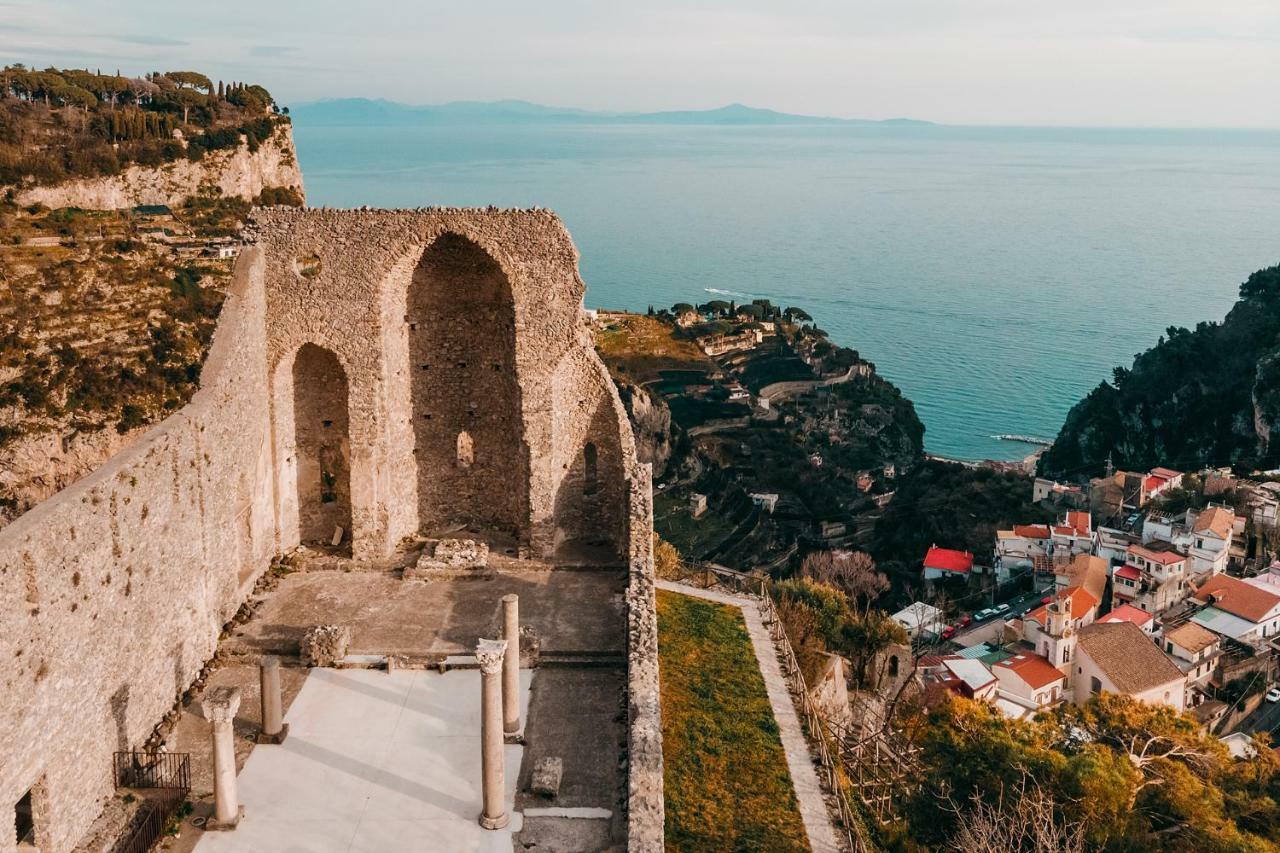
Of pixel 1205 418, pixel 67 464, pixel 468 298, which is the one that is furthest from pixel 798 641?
pixel 1205 418

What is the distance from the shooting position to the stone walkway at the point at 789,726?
14.2 metres

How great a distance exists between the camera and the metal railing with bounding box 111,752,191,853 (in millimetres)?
11305

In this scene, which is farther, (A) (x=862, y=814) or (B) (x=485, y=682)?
(A) (x=862, y=814)

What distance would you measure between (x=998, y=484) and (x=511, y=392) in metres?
61.8

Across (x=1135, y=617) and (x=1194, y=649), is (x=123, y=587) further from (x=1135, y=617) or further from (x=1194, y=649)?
(x=1135, y=617)

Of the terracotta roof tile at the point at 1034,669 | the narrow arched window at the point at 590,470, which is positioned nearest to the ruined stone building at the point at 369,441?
the narrow arched window at the point at 590,470

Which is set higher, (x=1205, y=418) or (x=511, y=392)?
(x=511, y=392)

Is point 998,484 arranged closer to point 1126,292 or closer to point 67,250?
point 67,250

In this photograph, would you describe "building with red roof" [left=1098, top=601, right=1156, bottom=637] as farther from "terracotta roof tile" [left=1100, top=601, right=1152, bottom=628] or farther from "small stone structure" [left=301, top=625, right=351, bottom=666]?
"small stone structure" [left=301, top=625, right=351, bottom=666]

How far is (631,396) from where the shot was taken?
232 ft

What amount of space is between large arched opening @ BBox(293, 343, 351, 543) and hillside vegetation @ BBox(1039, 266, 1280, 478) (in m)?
76.4

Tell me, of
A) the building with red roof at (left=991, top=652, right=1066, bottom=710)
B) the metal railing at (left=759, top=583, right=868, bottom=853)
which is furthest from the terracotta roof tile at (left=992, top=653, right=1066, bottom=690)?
the metal railing at (left=759, top=583, right=868, bottom=853)

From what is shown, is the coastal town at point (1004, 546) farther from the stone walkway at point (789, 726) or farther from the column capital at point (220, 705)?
the column capital at point (220, 705)

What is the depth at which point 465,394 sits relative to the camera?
20.0 m
